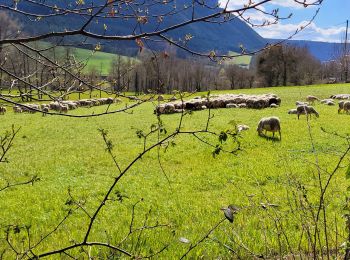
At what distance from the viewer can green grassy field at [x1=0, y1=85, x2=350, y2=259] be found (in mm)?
6320

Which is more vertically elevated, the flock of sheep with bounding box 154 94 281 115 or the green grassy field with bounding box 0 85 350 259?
the flock of sheep with bounding box 154 94 281 115

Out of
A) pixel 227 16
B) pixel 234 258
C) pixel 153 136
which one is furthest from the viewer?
pixel 153 136

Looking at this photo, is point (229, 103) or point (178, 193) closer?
point (178, 193)

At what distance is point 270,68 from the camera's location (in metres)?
92.9

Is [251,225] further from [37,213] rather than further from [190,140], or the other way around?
[190,140]

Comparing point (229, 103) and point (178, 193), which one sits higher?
point (229, 103)

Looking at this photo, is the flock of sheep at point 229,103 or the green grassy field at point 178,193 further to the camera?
the flock of sheep at point 229,103

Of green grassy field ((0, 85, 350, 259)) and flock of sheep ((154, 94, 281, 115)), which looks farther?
flock of sheep ((154, 94, 281, 115))

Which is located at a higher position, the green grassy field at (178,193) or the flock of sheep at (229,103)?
the flock of sheep at (229,103)

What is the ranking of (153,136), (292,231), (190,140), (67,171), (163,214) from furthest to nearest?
(153,136) → (190,140) → (67,171) → (163,214) → (292,231)

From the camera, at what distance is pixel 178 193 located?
1041cm

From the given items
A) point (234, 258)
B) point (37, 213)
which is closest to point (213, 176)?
point (37, 213)

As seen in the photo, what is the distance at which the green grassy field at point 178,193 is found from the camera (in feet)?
20.7

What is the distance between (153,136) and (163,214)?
1228 cm
